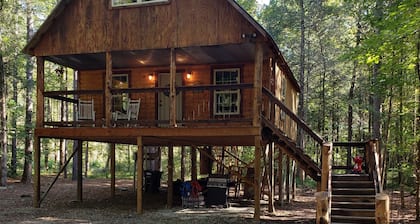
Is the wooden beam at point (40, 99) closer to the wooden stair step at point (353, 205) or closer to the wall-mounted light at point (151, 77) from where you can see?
the wall-mounted light at point (151, 77)

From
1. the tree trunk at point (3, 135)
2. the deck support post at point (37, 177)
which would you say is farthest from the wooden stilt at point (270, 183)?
the tree trunk at point (3, 135)

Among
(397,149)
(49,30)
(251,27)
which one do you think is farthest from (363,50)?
(49,30)

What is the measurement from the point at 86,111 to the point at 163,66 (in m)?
3.22

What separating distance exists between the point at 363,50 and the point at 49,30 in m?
9.75

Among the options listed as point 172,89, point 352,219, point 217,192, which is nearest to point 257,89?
point 172,89

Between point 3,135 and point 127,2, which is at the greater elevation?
point 127,2

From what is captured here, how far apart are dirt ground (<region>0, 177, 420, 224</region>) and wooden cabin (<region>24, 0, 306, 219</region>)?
32.7 inches

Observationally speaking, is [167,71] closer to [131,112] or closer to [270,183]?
[131,112]

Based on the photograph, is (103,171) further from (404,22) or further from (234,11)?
(404,22)

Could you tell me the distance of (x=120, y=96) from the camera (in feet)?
48.7

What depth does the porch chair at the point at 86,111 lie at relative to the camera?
14.2 meters

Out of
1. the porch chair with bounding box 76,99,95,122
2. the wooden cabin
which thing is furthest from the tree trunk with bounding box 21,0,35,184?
the porch chair with bounding box 76,99,95,122

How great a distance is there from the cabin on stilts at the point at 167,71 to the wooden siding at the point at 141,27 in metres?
0.03

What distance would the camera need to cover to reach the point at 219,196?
47.3 feet
